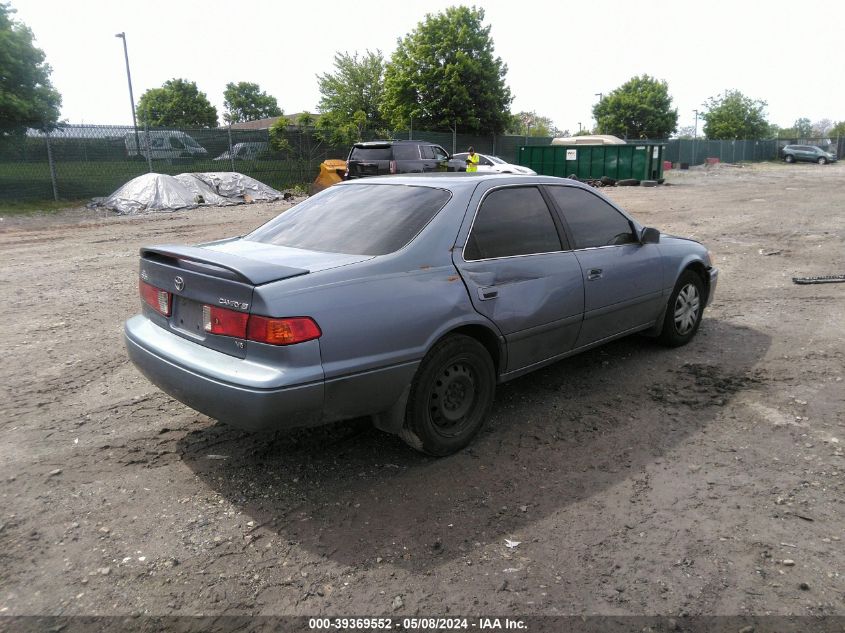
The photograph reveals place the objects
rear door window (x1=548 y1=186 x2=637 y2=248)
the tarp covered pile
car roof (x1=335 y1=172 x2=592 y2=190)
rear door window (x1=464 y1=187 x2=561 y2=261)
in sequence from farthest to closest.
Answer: the tarp covered pile → rear door window (x1=548 y1=186 x2=637 y2=248) → car roof (x1=335 y1=172 x2=592 y2=190) → rear door window (x1=464 y1=187 x2=561 y2=261)

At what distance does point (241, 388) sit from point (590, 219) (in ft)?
9.48

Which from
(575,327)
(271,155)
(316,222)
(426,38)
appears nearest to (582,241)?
(575,327)

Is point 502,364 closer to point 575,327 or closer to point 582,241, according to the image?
point 575,327

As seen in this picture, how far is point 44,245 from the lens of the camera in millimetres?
11977

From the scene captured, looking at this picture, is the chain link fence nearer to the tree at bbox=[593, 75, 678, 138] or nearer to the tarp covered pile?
the tarp covered pile

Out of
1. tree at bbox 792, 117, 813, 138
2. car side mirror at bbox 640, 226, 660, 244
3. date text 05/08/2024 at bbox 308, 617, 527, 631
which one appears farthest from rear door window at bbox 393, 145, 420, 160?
tree at bbox 792, 117, 813, 138

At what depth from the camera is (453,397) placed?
3.70m

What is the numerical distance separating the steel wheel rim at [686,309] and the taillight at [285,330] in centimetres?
362

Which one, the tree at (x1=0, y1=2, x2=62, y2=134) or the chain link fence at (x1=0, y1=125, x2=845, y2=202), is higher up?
the tree at (x1=0, y1=2, x2=62, y2=134)

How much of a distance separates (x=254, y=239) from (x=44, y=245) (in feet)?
32.1

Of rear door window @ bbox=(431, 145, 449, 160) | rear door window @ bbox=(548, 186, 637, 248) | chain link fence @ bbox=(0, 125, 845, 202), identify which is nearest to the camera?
rear door window @ bbox=(548, 186, 637, 248)

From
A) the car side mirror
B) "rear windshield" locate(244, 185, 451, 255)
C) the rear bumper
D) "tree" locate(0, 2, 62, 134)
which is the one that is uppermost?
"tree" locate(0, 2, 62, 134)

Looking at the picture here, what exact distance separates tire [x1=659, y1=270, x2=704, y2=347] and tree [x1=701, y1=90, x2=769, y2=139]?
231 ft

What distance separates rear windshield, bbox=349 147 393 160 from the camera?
18.4 m
